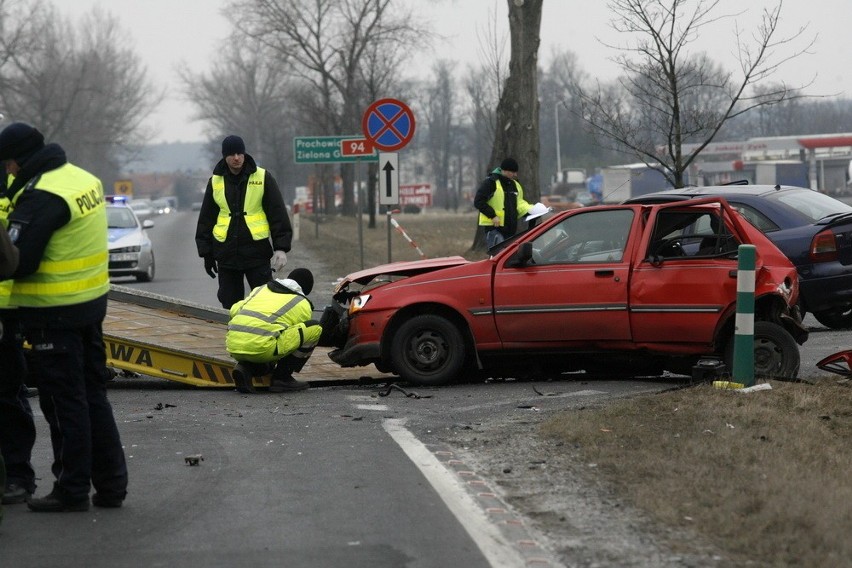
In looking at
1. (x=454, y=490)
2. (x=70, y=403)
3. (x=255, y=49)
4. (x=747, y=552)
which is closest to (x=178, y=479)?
(x=70, y=403)

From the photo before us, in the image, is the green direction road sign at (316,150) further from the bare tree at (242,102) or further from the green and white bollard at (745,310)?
the bare tree at (242,102)

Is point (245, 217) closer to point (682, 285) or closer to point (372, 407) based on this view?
point (372, 407)

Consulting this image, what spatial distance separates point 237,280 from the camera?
11.6 metres

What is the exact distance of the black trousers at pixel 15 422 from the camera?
6.46 meters

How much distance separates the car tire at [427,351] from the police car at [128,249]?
15.6 m

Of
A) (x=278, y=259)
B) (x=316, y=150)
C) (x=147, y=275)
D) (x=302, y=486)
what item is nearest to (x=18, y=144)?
Answer: (x=302, y=486)

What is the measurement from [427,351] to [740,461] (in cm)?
405

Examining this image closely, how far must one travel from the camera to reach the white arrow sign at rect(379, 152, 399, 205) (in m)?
20.5

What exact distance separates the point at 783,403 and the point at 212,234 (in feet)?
17.0

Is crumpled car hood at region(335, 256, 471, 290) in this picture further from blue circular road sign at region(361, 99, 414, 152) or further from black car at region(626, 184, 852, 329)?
blue circular road sign at region(361, 99, 414, 152)

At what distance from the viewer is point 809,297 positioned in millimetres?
13062

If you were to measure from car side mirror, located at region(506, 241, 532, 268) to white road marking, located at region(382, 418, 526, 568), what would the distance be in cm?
225

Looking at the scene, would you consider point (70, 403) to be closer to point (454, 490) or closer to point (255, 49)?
point (454, 490)

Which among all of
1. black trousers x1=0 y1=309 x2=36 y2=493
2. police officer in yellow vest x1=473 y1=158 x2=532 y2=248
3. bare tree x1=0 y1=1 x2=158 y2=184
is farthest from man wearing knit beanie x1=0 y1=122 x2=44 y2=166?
bare tree x1=0 y1=1 x2=158 y2=184
